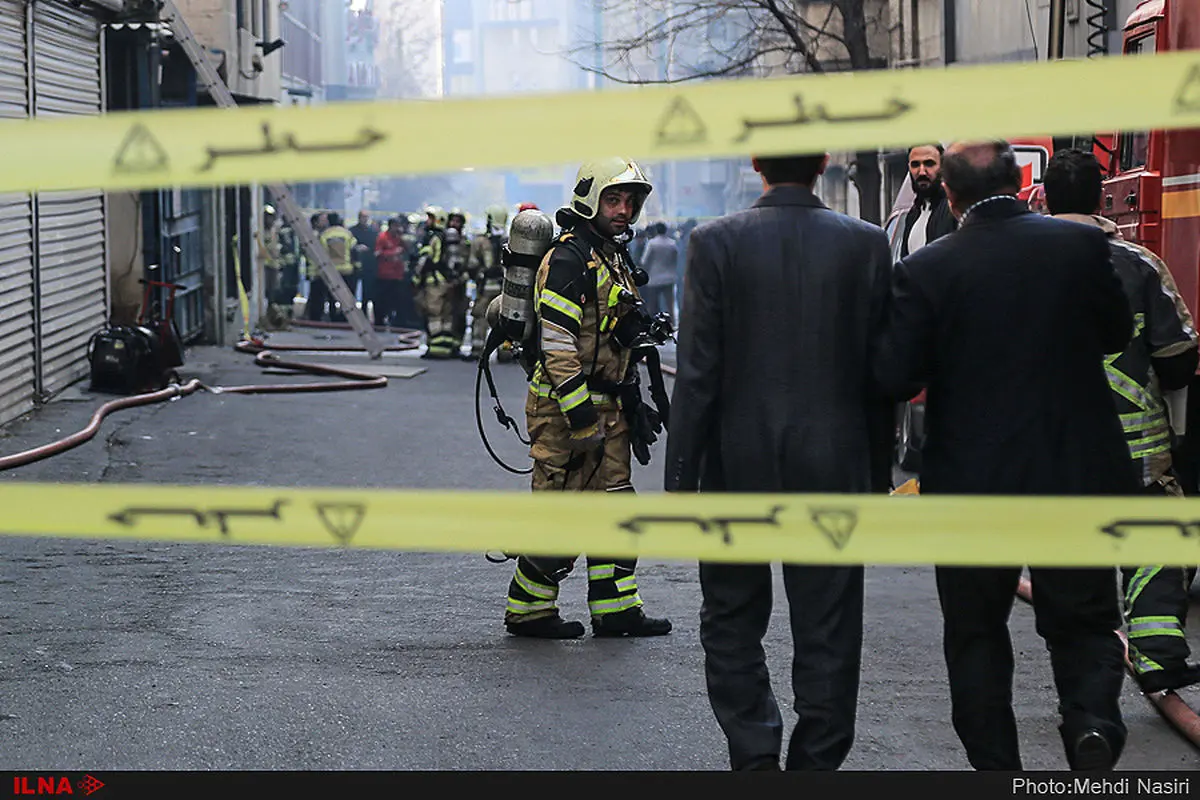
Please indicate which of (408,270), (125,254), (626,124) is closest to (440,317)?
(125,254)

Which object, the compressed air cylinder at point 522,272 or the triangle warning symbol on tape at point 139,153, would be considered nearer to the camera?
the triangle warning symbol on tape at point 139,153

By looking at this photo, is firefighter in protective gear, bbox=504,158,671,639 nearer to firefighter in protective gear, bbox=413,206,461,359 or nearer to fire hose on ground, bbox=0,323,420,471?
fire hose on ground, bbox=0,323,420,471

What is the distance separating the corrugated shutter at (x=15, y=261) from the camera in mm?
13656

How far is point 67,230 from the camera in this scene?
53.3 ft

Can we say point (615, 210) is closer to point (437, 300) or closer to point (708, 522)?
point (708, 522)

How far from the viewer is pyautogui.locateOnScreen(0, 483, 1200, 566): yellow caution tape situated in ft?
11.1

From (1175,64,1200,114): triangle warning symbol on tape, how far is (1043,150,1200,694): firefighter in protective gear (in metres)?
2.47

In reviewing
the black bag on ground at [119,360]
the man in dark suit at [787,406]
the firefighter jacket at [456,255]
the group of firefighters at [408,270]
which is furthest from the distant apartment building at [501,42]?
the man in dark suit at [787,406]

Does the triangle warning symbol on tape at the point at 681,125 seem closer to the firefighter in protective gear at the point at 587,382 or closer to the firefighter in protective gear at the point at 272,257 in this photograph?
the firefighter in protective gear at the point at 587,382

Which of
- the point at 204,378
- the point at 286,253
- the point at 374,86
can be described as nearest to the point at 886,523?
the point at 204,378

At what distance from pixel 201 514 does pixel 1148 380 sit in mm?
3600

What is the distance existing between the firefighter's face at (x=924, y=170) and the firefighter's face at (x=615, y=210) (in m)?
2.49

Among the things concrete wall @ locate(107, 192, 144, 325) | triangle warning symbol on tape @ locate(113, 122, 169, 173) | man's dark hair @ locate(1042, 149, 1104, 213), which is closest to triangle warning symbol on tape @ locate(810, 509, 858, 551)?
triangle warning symbol on tape @ locate(113, 122, 169, 173)

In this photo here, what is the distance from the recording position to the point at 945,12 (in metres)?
24.8
